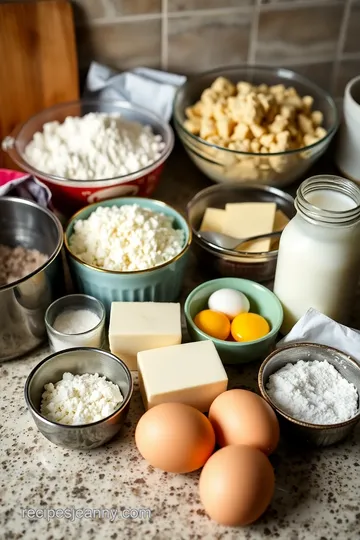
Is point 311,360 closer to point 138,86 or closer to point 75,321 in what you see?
point 75,321

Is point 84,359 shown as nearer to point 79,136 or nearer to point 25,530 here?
point 25,530

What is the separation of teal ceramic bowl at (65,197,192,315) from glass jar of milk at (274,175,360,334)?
0.17m

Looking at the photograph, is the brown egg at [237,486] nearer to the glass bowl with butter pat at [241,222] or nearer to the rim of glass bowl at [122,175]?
the glass bowl with butter pat at [241,222]

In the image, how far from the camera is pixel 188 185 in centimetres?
139

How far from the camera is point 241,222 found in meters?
1.19

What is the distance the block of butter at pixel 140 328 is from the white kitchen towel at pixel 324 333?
0.57 ft

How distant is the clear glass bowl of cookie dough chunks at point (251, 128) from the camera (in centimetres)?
123

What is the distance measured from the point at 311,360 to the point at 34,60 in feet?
2.60

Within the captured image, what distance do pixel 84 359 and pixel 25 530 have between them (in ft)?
0.82

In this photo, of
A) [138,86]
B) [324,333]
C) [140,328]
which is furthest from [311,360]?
[138,86]

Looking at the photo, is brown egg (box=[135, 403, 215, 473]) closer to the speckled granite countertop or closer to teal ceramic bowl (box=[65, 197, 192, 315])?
the speckled granite countertop

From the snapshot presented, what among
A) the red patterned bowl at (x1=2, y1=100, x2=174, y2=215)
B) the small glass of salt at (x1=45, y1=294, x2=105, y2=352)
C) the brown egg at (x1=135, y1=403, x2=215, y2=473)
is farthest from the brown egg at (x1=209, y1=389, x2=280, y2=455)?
the red patterned bowl at (x1=2, y1=100, x2=174, y2=215)

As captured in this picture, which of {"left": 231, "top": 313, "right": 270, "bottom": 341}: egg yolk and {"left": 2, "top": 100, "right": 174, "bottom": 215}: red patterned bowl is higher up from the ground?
{"left": 2, "top": 100, "right": 174, "bottom": 215}: red patterned bowl

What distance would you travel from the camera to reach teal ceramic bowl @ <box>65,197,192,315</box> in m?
1.03
